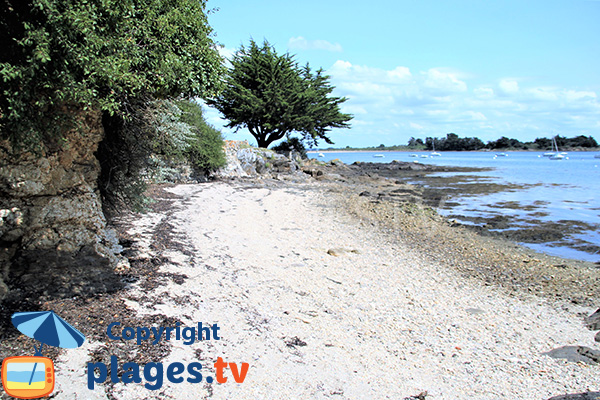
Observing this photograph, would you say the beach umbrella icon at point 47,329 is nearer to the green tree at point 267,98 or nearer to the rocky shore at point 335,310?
the rocky shore at point 335,310

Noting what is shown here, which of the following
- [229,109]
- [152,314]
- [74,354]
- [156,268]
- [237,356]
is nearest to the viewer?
[74,354]

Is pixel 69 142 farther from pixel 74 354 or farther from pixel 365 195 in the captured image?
pixel 365 195

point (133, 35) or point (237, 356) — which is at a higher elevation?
point (133, 35)

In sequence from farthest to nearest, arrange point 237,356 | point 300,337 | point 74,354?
point 300,337 → point 237,356 → point 74,354

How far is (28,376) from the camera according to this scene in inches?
132

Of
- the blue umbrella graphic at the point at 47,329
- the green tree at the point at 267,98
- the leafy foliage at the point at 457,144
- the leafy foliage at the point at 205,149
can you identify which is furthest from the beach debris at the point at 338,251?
the leafy foliage at the point at 457,144

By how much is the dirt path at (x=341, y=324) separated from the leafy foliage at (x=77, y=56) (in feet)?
7.98

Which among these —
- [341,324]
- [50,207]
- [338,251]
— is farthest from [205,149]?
[341,324]

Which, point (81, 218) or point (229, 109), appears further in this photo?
point (229, 109)

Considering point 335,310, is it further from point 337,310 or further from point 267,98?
point 267,98

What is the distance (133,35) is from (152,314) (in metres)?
3.48

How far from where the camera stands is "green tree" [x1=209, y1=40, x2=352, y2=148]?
30703 millimetres

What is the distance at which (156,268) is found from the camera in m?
6.22

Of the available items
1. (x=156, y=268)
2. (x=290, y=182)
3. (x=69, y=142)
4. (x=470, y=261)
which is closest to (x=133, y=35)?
(x=69, y=142)
